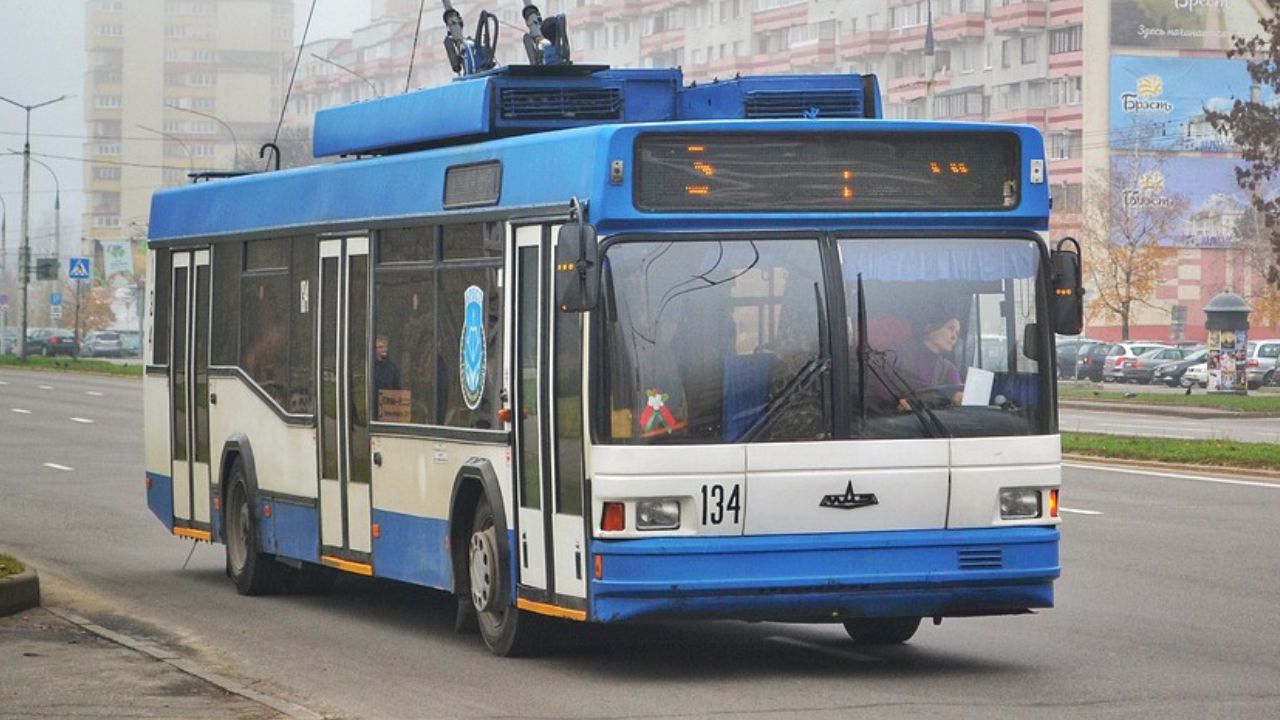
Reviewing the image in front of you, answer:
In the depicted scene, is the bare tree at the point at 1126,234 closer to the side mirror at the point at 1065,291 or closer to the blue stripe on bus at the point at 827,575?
the side mirror at the point at 1065,291

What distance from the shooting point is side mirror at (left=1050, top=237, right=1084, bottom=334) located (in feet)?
37.2

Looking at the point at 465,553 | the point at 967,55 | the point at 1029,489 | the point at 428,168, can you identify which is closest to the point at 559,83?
the point at 428,168

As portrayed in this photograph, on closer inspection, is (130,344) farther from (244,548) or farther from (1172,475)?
(244,548)

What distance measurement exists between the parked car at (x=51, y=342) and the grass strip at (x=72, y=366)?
1552 centimetres

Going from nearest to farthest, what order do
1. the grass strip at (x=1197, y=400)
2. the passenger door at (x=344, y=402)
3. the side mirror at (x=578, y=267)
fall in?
1. the side mirror at (x=578, y=267)
2. the passenger door at (x=344, y=402)
3. the grass strip at (x=1197, y=400)

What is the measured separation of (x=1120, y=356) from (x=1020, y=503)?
6660 cm

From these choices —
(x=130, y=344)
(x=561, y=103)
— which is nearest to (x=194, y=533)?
(x=561, y=103)

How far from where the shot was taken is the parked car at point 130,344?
111 m

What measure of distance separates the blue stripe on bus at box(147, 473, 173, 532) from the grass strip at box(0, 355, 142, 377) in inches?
2163

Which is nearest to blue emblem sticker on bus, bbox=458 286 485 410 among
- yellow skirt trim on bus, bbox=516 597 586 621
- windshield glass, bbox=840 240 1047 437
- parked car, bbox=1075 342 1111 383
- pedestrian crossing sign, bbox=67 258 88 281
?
yellow skirt trim on bus, bbox=516 597 586 621

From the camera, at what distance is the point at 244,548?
1631 centimetres

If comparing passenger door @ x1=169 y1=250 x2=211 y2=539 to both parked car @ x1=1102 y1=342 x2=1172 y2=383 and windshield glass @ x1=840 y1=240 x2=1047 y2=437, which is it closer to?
windshield glass @ x1=840 y1=240 x2=1047 y2=437

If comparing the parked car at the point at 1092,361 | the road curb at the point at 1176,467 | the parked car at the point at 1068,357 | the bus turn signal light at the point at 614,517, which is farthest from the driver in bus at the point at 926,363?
the parked car at the point at 1092,361

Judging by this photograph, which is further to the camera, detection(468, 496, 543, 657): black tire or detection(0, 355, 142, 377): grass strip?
detection(0, 355, 142, 377): grass strip
